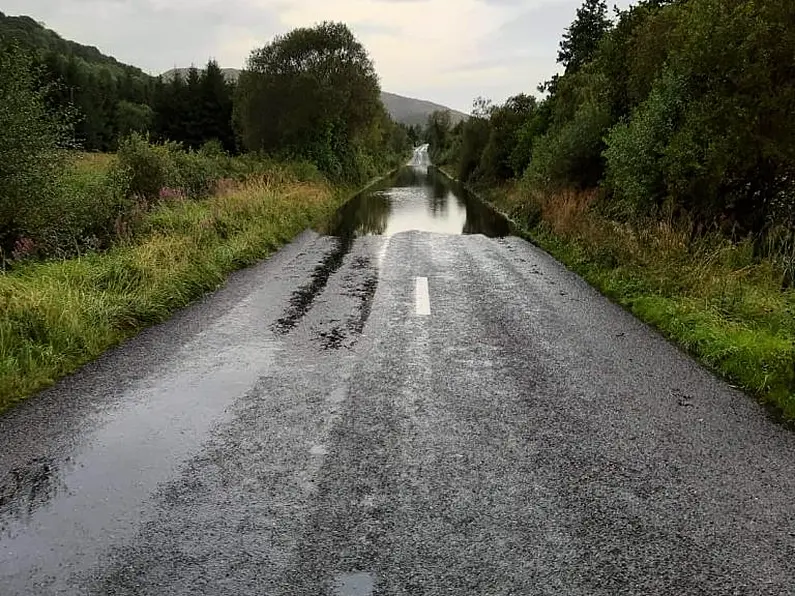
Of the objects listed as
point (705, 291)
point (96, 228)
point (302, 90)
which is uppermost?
point (302, 90)

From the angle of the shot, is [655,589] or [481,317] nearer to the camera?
[655,589]

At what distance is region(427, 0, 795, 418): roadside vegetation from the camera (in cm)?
774

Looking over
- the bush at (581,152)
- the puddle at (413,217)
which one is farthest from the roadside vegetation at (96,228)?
the bush at (581,152)

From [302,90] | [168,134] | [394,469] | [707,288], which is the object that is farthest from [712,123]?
[168,134]

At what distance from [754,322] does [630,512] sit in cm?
504

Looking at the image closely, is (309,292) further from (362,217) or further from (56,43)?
(56,43)

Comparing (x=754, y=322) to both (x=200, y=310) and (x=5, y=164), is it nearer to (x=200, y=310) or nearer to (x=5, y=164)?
(x=200, y=310)

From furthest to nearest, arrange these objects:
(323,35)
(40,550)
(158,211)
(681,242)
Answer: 1. (323,35)
2. (158,211)
3. (681,242)
4. (40,550)

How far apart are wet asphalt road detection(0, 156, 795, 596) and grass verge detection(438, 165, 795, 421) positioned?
37 centimetres

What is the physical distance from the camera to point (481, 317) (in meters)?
8.75

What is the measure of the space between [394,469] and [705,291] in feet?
21.6

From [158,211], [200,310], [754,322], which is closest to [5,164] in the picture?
[200,310]

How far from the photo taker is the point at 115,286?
29.4ft

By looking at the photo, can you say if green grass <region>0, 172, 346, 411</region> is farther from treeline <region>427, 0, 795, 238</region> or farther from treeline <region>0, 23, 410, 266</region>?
treeline <region>427, 0, 795, 238</region>
